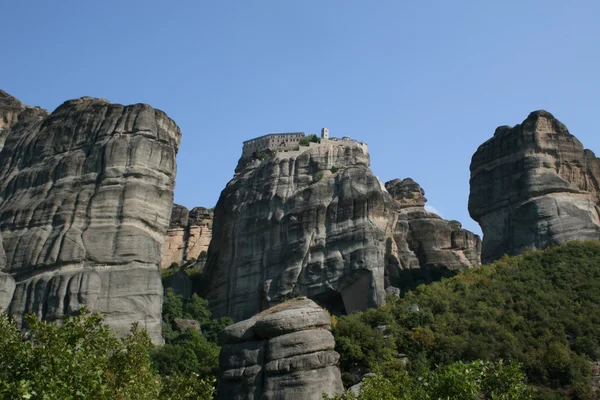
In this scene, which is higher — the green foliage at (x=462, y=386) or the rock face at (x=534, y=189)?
the rock face at (x=534, y=189)

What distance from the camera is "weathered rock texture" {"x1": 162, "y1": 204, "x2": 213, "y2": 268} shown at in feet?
265

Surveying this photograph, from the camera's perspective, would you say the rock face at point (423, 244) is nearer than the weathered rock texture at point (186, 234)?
Yes

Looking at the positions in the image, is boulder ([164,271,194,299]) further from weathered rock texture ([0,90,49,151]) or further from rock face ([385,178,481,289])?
weathered rock texture ([0,90,49,151])

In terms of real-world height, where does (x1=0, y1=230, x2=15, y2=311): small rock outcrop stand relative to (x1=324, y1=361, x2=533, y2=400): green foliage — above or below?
above

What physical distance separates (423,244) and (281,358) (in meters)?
41.5

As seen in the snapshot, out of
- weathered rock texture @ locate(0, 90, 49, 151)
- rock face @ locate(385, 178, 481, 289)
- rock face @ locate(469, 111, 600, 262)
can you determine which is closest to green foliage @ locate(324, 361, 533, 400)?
rock face @ locate(469, 111, 600, 262)

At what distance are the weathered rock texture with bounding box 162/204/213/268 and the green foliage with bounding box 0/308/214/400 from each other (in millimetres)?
54580

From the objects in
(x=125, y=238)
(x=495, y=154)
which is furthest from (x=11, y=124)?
(x=495, y=154)

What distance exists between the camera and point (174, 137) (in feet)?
194

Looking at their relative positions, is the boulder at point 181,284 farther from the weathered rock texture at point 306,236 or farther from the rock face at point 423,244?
the rock face at point 423,244

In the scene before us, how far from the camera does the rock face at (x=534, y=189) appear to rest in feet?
195

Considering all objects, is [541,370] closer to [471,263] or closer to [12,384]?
[12,384]

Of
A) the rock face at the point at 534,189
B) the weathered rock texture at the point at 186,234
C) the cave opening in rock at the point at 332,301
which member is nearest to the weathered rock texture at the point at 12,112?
the weathered rock texture at the point at 186,234

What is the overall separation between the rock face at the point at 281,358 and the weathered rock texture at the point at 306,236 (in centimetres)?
1844
